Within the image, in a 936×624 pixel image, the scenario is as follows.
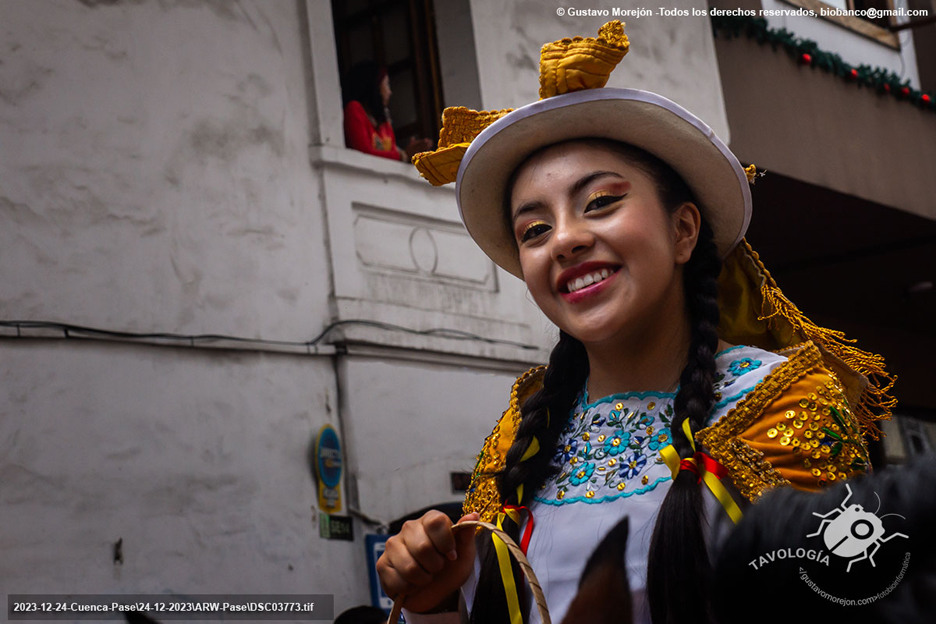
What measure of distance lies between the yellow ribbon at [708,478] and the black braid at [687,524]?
0.04 feet

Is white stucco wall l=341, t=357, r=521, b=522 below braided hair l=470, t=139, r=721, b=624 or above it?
above

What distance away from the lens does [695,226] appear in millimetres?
2324

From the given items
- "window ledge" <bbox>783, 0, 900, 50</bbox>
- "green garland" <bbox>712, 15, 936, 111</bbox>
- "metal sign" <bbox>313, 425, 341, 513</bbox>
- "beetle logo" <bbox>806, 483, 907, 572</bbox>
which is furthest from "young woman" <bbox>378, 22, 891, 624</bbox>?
"window ledge" <bbox>783, 0, 900, 50</bbox>

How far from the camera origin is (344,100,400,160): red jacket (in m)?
6.84

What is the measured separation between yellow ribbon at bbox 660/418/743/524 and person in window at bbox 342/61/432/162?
5.08 m

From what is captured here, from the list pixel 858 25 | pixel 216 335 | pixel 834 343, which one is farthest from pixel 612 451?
pixel 858 25

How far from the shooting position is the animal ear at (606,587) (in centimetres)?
194

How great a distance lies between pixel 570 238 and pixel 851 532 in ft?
4.66

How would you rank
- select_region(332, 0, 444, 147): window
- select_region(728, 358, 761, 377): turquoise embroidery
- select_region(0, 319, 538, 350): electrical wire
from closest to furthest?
select_region(728, 358, 761, 377): turquoise embroidery, select_region(0, 319, 538, 350): electrical wire, select_region(332, 0, 444, 147): window

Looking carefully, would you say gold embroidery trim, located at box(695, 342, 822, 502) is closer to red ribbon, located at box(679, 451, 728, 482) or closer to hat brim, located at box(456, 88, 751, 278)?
red ribbon, located at box(679, 451, 728, 482)

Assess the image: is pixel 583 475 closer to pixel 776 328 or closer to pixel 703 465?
pixel 703 465

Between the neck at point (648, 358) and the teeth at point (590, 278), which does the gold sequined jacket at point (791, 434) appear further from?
the teeth at point (590, 278)

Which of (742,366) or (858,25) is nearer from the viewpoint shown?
(742,366)

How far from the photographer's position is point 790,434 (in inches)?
75.9
